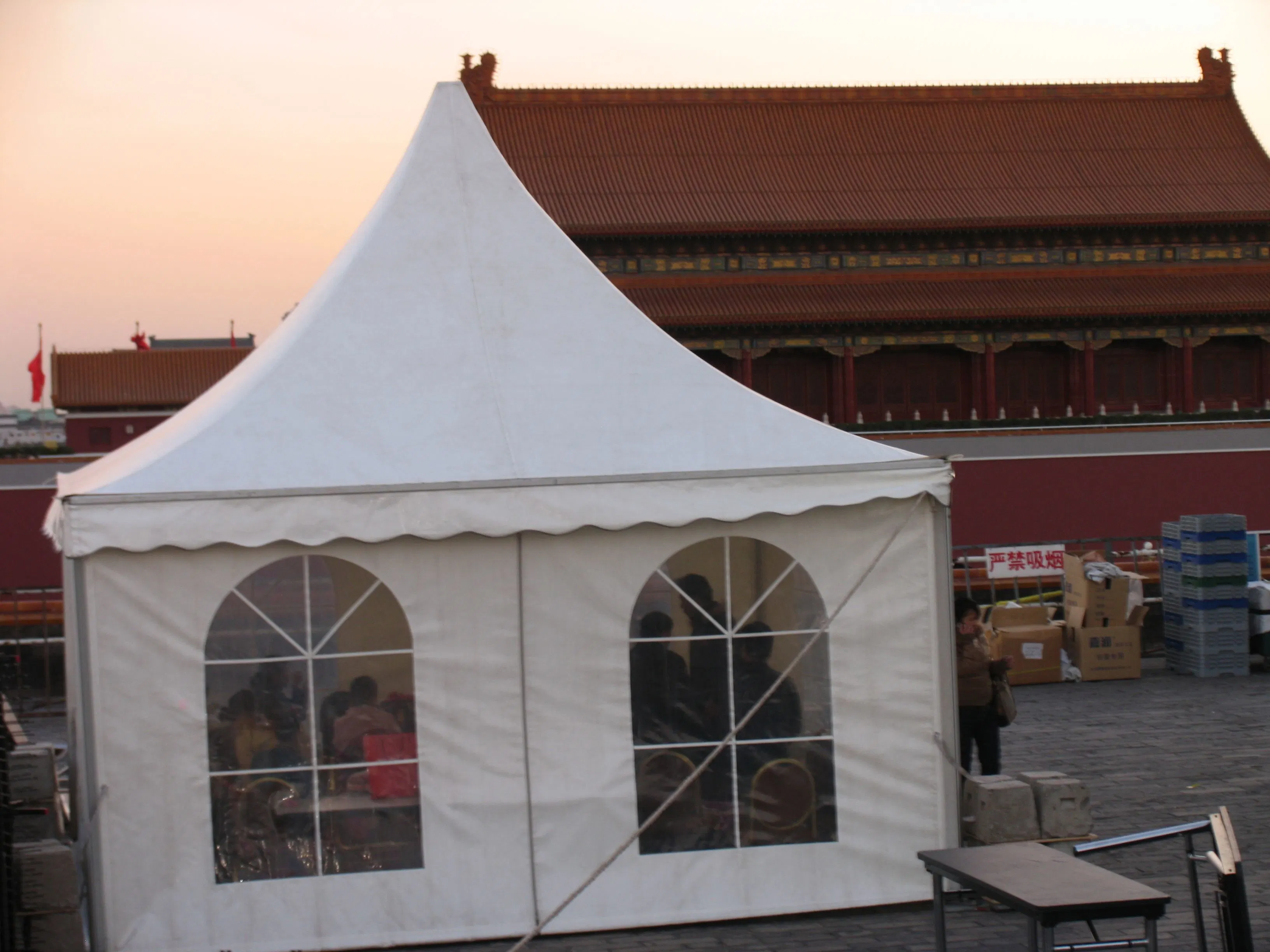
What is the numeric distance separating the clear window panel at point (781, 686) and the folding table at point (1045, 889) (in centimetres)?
126

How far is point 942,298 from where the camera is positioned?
24609 millimetres

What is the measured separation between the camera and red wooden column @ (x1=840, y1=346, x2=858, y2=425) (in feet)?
80.9

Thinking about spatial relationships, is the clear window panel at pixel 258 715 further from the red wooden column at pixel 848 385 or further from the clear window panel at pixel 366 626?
the red wooden column at pixel 848 385

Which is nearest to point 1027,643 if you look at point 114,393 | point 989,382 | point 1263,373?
point 989,382

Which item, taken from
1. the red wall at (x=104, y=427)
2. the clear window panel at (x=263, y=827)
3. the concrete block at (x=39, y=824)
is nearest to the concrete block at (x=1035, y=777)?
the clear window panel at (x=263, y=827)

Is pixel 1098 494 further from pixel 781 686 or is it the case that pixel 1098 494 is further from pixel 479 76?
pixel 781 686

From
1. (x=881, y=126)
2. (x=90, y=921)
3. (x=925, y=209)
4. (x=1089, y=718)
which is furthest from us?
(x=881, y=126)

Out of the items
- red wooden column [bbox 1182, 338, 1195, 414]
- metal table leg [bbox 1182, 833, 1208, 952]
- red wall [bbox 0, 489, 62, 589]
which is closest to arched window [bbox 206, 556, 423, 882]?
metal table leg [bbox 1182, 833, 1208, 952]

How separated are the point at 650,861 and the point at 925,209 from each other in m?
21.0

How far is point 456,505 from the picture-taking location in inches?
214

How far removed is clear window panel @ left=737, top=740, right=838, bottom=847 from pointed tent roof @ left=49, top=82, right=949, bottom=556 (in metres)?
1.00

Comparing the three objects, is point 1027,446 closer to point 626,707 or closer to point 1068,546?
point 1068,546

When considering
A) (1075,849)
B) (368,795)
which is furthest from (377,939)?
(1075,849)

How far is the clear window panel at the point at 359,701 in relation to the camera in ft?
18.0
